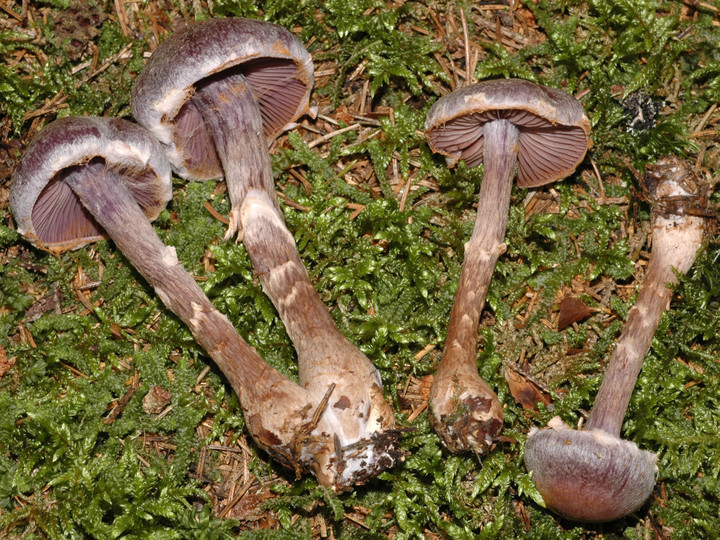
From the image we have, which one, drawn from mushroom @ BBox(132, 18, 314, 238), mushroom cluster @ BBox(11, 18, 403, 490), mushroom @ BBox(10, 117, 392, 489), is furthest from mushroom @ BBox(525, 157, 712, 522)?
mushroom @ BBox(132, 18, 314, 238)

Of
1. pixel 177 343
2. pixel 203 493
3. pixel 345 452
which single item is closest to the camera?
pixel 345 452

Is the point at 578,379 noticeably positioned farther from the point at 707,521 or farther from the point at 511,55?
the point at 511,55

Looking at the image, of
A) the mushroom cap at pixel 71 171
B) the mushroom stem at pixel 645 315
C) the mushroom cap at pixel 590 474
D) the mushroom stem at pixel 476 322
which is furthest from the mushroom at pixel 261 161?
the mushroom stem at pixel 645 315

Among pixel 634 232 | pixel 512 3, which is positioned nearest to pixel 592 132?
pixel 634 232

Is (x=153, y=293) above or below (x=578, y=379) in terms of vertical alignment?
above

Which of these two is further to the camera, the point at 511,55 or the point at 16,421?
the point at 511,55

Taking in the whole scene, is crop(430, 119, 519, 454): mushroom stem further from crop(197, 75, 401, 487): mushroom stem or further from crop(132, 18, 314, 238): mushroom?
crop(132, 18, 314, 238): mushroom
